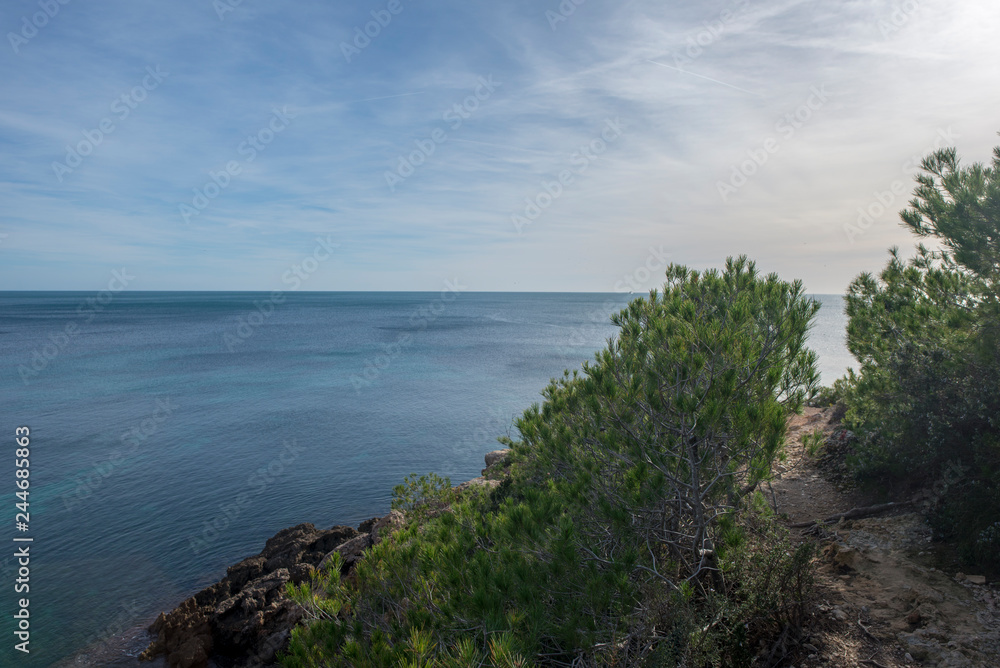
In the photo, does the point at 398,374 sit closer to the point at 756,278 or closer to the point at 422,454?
the point at 422,454

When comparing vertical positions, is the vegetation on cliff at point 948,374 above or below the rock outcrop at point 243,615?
above

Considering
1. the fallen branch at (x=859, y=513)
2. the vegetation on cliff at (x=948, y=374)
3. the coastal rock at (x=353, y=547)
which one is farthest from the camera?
the coastal rock at (x=353, y=547)

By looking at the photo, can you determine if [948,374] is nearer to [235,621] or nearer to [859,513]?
[859,513]

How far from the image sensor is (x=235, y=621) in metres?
11.3

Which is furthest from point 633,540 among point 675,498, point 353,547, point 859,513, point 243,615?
point 243,615

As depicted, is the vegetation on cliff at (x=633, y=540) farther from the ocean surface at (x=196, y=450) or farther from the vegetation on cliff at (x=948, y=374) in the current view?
the ocean surface at (x=196, y=450)

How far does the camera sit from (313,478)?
20.5 meters

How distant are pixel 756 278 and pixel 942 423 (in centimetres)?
367

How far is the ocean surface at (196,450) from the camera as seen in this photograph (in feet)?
44.6

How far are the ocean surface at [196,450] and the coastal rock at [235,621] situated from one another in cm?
134

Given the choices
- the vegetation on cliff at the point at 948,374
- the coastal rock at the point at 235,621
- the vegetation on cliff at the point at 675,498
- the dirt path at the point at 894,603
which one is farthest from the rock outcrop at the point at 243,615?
the vegetation on cliff at the point at 948,374

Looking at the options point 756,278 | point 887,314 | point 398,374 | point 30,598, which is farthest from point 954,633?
point 398,374

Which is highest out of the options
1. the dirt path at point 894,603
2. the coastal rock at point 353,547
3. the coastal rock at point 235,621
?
the dirt path at point 894,603

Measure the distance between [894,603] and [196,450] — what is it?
24.6 meters
